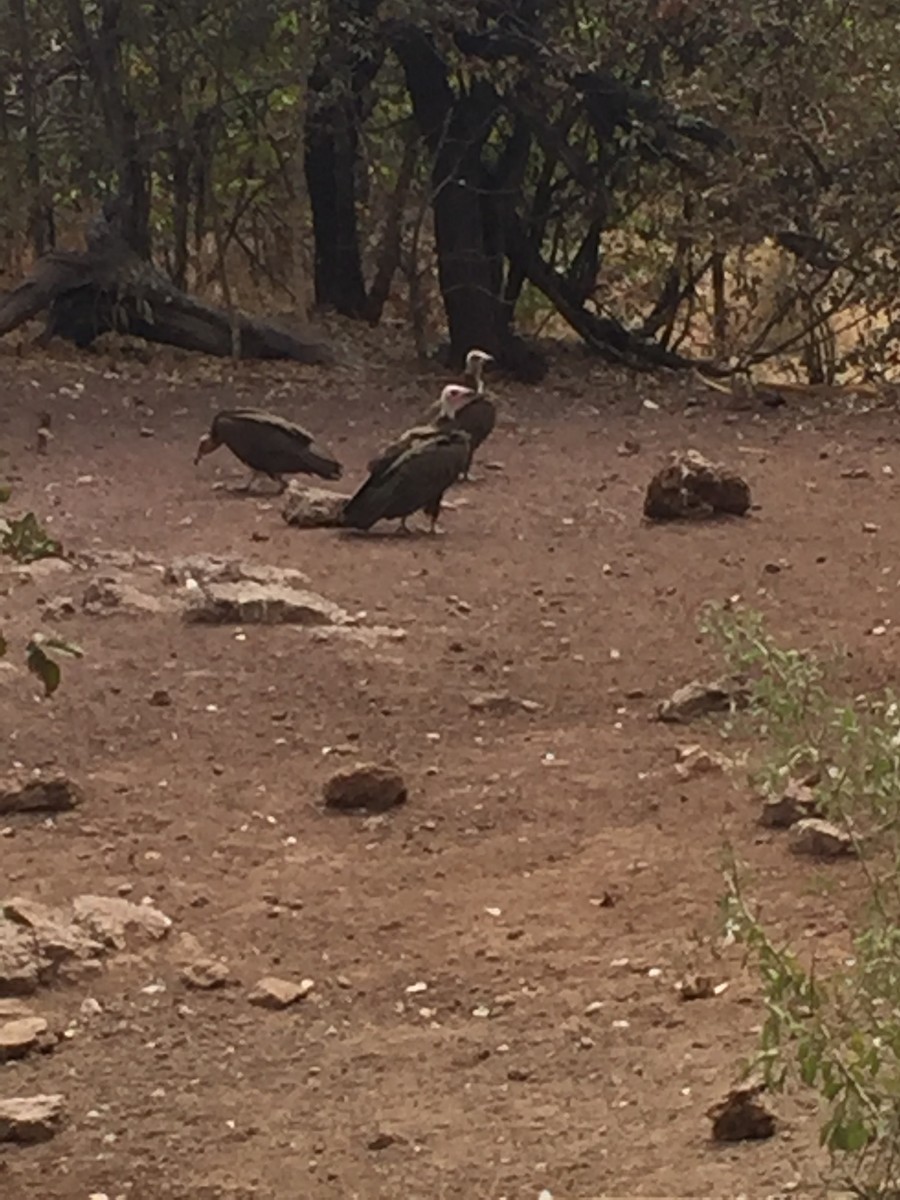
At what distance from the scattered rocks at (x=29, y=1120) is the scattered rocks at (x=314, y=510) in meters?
5.29

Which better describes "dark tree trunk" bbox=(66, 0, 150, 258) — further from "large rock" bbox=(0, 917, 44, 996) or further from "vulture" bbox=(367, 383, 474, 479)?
"large rock" bbox=(0, 917, 44, 996)

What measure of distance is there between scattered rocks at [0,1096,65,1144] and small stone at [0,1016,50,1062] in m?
0.29

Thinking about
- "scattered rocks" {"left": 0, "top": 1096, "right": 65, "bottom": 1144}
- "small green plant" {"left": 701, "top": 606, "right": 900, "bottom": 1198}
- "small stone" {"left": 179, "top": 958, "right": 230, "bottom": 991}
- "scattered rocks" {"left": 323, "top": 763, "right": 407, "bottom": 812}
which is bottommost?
"scattered rocks" {"left": 323, "top": 763, "right": 407, "bottom": 812}

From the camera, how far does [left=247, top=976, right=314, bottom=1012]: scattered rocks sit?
4230 mm

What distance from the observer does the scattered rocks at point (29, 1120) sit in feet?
11.9

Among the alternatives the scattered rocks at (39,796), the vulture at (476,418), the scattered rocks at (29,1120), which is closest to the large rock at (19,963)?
the scattered rocks at (29,1120)

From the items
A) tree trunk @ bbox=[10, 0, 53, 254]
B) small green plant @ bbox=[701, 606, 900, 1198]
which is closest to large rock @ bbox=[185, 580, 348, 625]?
small green plant @ bbox=[701, 606, 900, 1198]

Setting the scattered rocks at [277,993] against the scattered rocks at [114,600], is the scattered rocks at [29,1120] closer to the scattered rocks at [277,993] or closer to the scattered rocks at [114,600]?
the scattered rocks at [277,993]

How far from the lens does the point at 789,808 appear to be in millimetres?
4926

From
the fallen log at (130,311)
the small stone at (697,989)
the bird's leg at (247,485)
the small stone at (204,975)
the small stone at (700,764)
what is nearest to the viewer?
the small stone at (697,989)

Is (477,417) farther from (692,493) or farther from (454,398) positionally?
(692,493)

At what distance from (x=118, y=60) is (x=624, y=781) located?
31.4 feet

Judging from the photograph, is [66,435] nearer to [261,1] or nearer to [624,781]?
[261,1]

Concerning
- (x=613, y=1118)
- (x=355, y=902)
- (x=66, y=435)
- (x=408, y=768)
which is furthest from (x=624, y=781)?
(x=66, y=435)
